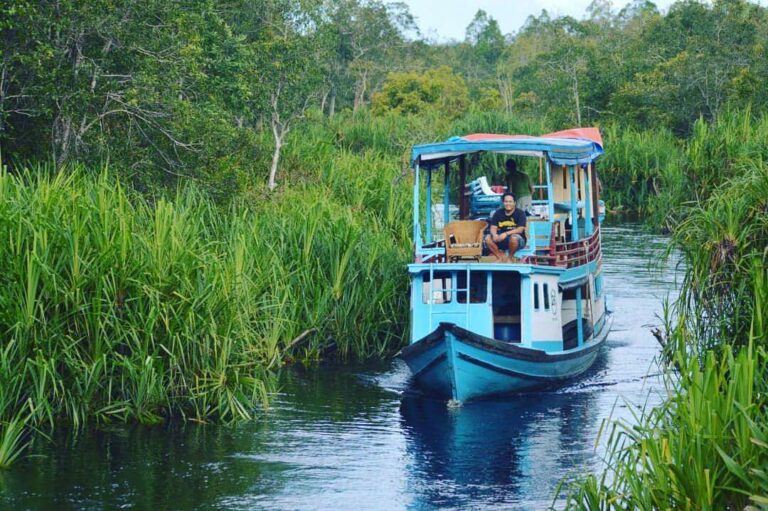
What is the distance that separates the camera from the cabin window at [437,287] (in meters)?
14.0

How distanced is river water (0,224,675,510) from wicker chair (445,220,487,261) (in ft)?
5.69

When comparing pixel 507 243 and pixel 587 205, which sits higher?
pixel 587 205

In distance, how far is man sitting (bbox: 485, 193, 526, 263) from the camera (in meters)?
14.4

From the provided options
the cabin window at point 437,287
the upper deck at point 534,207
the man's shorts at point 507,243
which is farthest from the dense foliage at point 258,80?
the man's shorts at point 507,243

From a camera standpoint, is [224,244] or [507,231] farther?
[507,231]

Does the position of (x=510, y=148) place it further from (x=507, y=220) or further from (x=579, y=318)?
(x=579, y=318)

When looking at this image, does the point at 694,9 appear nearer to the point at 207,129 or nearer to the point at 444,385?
the point at 207,129

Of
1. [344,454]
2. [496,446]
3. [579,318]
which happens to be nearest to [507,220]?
[579,318]

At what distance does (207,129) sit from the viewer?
1784 centimetres

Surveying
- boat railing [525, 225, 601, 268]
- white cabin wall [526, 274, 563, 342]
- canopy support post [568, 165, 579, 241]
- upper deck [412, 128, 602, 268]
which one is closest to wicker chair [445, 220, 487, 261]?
upper deck [412, 128, 602, 268]

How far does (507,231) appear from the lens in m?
14.5

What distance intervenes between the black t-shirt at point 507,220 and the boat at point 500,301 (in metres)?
0.14

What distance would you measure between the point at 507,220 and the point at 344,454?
4.67m

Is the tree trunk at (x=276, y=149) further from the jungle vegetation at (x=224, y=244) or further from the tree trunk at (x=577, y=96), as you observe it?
the tree trunk at (x=577, y=96)
